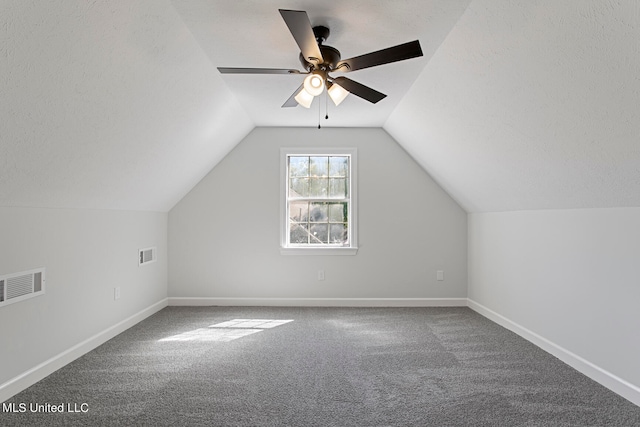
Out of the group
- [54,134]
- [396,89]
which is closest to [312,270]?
[396,89]

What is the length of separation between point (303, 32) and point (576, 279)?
2569 mm

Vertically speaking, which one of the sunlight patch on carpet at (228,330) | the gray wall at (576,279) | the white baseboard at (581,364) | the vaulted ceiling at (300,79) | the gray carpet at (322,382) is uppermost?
the vaulted ceiling at (300,79)

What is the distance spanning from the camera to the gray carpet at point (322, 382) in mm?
2104

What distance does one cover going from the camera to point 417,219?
472 centimetres

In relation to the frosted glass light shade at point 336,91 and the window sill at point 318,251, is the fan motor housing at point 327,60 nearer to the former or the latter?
the frosted glass light shade at point 336,91

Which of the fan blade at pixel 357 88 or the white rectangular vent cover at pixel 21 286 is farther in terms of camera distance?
the fan blade at pixel 357 88

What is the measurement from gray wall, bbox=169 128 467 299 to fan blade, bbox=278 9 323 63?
2644 mm

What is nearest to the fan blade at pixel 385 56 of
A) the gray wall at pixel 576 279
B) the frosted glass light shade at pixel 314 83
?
the frosted glass light shade at pixel 314 83

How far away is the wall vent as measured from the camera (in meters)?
4.02

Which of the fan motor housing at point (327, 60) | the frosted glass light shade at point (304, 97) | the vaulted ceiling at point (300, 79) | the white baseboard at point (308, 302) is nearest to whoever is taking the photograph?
the vaulted ceiling at point (300, 79)

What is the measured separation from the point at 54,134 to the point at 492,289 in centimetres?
404

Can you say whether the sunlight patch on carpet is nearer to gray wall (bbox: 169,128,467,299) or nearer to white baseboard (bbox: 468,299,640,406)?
gray wall (bbox: 169,128,467,299)

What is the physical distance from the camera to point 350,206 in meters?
4.79

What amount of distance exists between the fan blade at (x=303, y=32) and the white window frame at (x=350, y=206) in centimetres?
256
